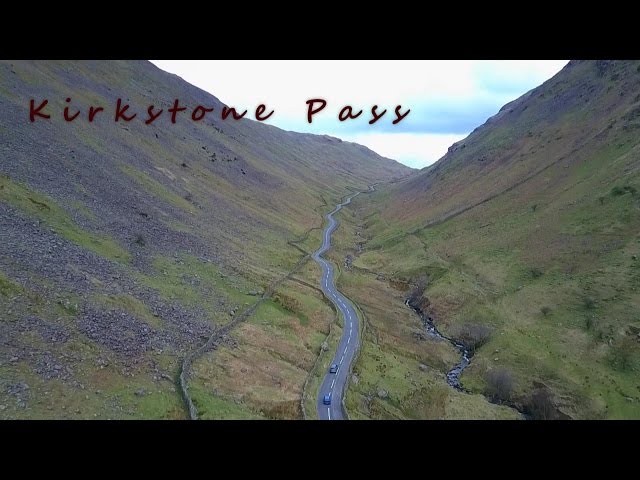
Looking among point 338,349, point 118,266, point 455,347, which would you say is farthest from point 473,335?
point 118,266

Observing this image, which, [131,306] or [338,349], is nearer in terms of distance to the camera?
[131,306]

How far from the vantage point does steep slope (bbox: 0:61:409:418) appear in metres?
30.6

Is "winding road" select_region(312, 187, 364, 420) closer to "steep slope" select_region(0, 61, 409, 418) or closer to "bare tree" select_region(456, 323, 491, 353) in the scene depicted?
"steep slope" select_region(0, 61, 409, 418)

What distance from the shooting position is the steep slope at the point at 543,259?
48562 mm

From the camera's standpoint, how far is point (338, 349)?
169 feet

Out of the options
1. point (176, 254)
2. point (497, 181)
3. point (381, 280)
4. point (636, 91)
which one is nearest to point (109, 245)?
point (176, 254)

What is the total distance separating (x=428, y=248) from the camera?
95.2 meters

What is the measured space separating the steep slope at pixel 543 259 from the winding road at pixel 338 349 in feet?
8.94

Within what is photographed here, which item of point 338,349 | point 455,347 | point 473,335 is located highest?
point 473,335

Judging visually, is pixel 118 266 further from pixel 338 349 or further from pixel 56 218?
pixel 338 349

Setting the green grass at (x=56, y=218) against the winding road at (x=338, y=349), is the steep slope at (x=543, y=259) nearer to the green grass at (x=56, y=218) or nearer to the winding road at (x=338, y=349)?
the winding road at (x=338, y=349)

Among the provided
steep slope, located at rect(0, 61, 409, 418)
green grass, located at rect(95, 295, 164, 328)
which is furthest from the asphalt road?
green grass, located at rect(95, 295, 164, 328)

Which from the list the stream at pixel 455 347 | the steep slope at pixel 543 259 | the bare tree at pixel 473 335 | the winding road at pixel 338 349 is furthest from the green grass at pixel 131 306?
the bare tree at pixel 473 335

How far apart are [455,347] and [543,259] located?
22.5m
